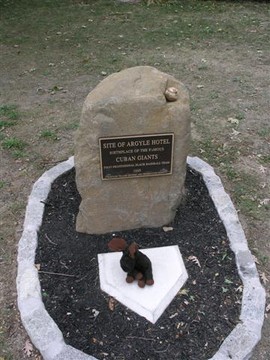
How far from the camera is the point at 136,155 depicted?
372 centimetres

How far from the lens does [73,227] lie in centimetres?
418

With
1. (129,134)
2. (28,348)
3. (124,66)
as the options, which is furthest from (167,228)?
(124,66)

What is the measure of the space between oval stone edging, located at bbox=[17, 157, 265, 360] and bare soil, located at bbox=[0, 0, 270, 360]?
19 centimetres

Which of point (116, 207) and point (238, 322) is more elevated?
point (116, 207)

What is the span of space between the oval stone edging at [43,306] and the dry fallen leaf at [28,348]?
13 centimetres

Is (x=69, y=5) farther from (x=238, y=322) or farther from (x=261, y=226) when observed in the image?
(x=238, y=322)

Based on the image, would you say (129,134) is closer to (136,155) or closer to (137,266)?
(136,155)

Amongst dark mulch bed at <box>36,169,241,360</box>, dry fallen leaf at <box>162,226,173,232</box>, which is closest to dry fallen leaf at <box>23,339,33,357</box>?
dark mulch bed at <box>36,169,241,360</box>

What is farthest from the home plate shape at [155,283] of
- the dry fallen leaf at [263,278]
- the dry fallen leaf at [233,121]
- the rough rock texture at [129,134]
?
the dry fallen leaf at [233,121]

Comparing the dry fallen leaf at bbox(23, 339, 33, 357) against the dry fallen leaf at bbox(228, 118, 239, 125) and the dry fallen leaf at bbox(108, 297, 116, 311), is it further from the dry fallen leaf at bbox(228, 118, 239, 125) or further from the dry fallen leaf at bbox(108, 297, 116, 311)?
the dry fallen leaf at bbox(228, 118, 239, 125)

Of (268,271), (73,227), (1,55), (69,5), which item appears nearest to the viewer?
(268,271)

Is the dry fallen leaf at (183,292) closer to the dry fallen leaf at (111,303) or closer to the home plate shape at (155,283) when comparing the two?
the home plate shape at (155,283)

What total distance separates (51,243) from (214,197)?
5.54 feet

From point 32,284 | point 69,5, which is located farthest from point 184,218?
point 69,5
